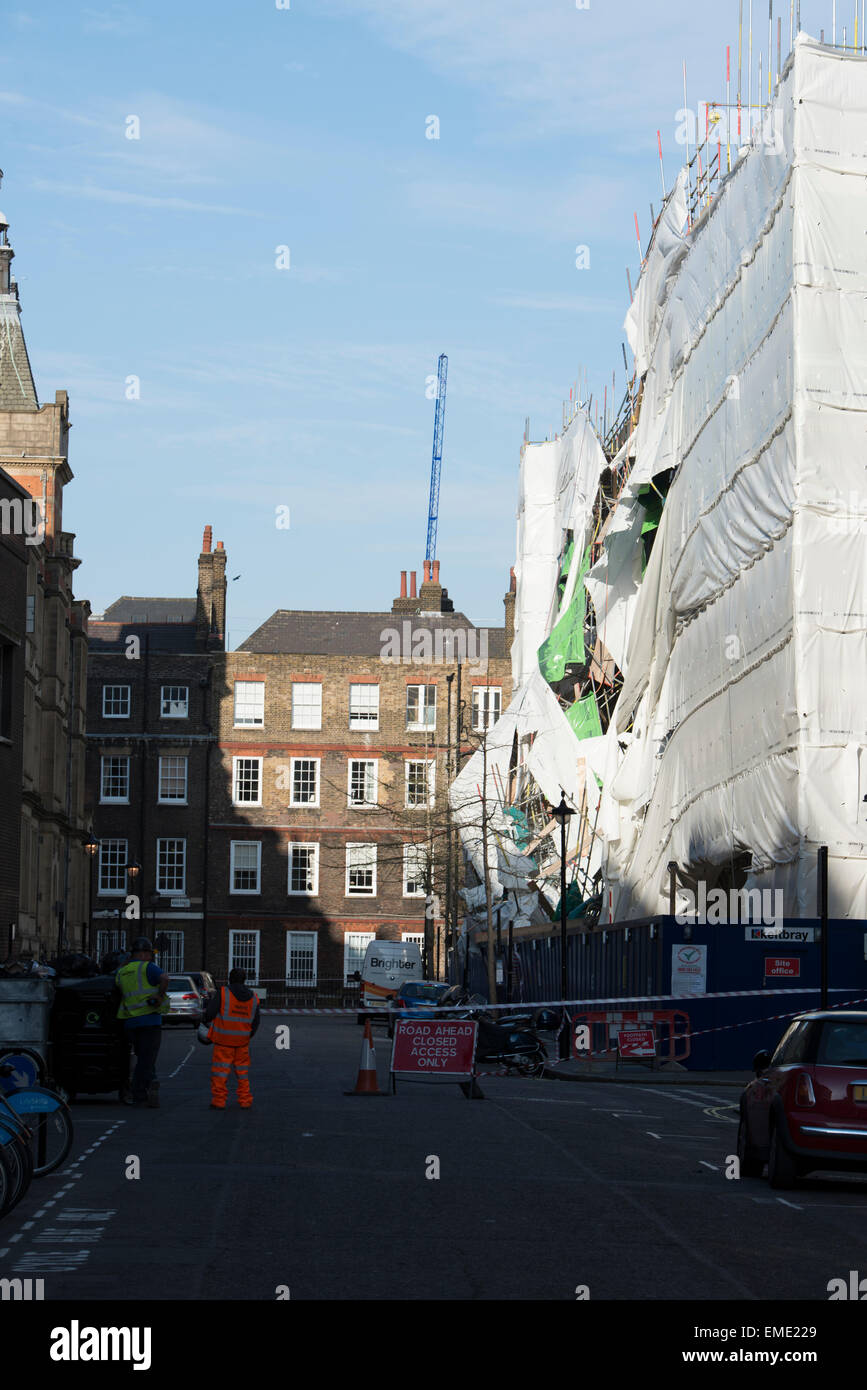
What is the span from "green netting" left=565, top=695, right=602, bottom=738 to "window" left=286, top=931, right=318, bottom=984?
953 inches

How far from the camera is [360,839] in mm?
77188

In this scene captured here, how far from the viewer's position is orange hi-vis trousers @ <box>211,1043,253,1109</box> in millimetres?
21172

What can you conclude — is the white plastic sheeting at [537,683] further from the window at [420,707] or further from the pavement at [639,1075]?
the pavement at [639,1075]

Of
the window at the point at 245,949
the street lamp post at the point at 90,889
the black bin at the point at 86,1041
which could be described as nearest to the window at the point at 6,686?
the black bin at the point at 86,1041

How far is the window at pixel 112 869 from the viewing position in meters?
75.4

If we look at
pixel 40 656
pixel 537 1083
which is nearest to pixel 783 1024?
pixel 537 1083

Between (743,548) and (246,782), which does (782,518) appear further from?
(246,782)

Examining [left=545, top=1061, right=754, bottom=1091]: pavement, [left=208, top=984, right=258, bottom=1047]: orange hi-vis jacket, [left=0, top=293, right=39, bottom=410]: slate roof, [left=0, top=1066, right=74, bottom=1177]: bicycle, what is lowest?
[left=545, top=1061, right=754, bottom=1091]: pavement

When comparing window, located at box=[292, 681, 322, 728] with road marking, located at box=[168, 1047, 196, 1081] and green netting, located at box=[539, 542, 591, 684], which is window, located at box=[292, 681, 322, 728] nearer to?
green netting, located at box=[539, 542, 591, 684]

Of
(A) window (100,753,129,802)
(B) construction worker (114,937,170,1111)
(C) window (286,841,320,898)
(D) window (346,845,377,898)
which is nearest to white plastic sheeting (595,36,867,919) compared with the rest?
(B) construction worker (114,937,170,1111)

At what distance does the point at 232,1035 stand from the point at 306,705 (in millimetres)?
57191

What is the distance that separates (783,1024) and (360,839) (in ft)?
152

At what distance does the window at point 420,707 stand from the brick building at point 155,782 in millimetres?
8208
